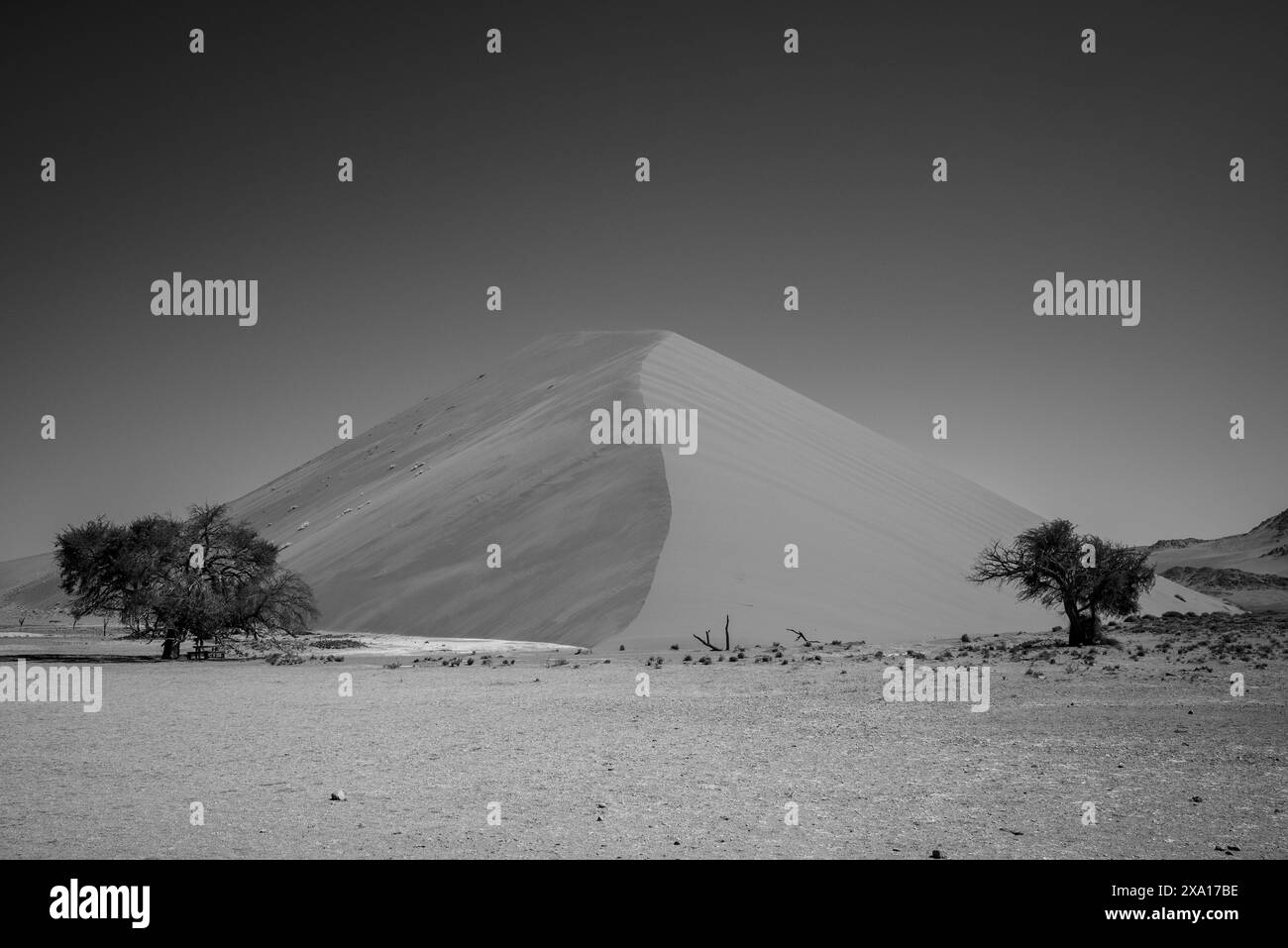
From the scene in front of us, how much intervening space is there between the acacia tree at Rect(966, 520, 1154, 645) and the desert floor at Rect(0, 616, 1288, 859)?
7.89 meters

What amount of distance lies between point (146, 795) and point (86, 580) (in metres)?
23.7

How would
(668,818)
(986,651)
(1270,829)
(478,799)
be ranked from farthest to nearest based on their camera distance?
(986,651) → (478,799) → (668,818) → (1270,829)

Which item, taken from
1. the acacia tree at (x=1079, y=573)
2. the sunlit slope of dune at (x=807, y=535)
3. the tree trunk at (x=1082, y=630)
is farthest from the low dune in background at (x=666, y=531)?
the tree trunk at (x=1082, y=630)

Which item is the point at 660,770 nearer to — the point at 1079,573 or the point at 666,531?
the point at 1079,573

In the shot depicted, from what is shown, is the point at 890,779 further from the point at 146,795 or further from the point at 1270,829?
the point at 146,795

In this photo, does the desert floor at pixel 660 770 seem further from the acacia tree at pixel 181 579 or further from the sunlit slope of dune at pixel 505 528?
the sunlit slope of dune at pixel 505 528

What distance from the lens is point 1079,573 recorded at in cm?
2856

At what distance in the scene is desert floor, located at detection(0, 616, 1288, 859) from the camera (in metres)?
7.34

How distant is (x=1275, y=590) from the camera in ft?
281

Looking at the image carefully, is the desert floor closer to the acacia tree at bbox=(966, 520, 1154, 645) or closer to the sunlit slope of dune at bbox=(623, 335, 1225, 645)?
the acacia tree at bbox=(966, 520, 1154, 645)

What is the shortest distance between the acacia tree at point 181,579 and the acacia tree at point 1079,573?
866 inches

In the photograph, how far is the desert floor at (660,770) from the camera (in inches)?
289

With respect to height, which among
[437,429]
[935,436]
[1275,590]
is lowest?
[1275,590]
